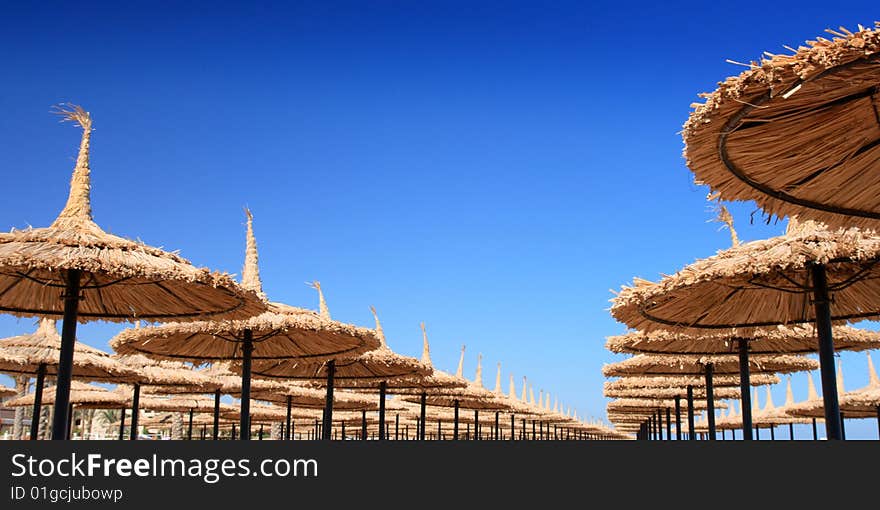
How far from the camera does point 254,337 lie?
8172mm

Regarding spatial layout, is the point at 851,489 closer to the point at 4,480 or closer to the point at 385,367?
the point at 4,480

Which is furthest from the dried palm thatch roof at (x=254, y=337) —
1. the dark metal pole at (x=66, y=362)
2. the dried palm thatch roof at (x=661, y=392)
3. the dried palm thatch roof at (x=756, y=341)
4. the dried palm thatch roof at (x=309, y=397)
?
the dried palm thatch roof at (x=661, y=392)

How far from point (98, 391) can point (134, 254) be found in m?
13.5

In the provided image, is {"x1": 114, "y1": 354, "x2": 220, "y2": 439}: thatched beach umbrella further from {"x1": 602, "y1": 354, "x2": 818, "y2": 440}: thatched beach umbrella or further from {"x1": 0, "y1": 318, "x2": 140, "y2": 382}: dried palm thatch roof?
{"x1": 602, "y1": 354, "x2": 818, "y2": 440}: thatched beach umbrella

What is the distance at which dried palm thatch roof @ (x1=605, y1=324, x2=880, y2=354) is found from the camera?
8.10 meters

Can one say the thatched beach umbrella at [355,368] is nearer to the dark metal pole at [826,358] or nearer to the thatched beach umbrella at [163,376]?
the thatched beach umbrella at [163,376]

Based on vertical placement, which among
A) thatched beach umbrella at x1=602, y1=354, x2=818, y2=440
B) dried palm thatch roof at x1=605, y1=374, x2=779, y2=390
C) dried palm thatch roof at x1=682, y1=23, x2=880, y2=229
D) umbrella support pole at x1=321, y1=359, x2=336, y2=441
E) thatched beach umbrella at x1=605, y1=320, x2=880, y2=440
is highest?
dried palm thatch roof at x1=682, y1=23, x2=880, y2=229

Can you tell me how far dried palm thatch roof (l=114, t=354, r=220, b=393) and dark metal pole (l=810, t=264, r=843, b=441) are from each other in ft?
33.4

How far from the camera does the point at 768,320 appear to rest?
22.5ft

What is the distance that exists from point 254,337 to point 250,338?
280mm

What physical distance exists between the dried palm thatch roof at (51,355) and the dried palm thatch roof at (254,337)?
221 cm

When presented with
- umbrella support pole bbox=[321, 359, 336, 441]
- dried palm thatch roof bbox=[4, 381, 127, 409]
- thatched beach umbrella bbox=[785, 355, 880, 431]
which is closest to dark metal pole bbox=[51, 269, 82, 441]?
umbrella support pole bbox=[321, 359, 336, 441]

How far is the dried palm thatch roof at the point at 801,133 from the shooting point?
2.55 metres

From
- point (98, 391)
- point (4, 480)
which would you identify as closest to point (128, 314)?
point (4, 480)
